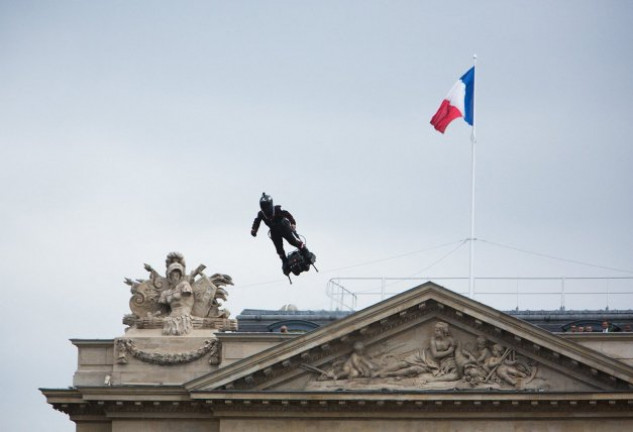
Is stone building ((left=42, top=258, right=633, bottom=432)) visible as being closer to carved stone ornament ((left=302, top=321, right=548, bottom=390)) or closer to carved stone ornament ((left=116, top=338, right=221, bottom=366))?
carved stone ornament ((left=302, top=321, right=548, bottom=390))

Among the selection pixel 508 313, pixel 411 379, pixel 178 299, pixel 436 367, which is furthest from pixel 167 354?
pixel 508 313

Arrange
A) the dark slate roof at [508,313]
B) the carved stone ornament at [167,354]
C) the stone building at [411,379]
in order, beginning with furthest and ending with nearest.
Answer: the dark slate roof at [508,313]
the carved stone ornament at [167,354]
the stone building at [411,379]

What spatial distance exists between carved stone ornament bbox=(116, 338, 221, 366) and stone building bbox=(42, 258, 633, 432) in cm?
71

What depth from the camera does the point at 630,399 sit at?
102 m

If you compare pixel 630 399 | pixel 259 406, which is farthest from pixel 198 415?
pixel 630 399

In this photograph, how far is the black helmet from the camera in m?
108

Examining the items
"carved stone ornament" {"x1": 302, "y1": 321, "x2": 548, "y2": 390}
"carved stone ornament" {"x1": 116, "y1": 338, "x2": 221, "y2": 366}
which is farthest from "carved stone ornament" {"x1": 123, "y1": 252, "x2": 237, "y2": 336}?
"carved stone ornament" {"x1": 302, "y1": 321, "x2": 548, "y2": 390}

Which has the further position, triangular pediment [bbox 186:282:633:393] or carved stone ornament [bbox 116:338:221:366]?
carved stone ornament [bbox 116:338:221:366]

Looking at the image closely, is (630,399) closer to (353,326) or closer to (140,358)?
(353,326)

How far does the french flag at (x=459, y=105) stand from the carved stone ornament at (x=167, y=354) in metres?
15.1

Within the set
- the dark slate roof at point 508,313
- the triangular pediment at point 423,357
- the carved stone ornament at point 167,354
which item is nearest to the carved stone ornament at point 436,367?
the triangular pediment at point 423,357

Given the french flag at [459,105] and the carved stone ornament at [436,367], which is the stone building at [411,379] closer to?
the carved stone ornament at [436,367]

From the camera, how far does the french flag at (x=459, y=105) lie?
11406cm

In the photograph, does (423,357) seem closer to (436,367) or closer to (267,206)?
(436,367)
